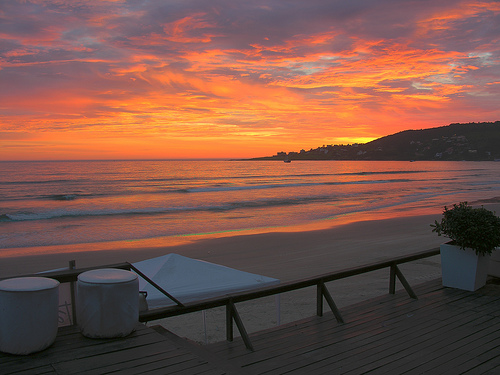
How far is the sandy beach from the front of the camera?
7.46 meters

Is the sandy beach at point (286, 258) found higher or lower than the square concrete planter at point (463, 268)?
lower

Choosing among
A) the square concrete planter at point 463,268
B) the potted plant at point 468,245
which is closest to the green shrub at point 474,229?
the potted plant at point 468,245

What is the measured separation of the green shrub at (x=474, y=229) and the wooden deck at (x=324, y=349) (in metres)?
0.88

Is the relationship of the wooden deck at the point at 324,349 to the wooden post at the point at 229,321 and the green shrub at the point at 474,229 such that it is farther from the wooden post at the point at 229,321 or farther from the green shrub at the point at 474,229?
the green shrub at the point at 474,229

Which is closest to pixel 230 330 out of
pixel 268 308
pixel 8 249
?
pixel 268 308

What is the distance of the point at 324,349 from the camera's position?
13.0 feet

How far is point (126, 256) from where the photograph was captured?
1338 centimetres

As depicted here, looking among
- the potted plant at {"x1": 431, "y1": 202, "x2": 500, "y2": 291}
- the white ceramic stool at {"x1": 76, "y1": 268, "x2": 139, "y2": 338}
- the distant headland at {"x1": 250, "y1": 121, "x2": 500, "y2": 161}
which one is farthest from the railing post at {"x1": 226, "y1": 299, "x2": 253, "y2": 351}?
the distant headland at {"x1": 250, "y1": 121, "x2": 500, "y2": 161}

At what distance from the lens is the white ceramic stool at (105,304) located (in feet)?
11.4

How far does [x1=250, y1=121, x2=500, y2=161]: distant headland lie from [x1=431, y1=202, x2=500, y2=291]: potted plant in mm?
149510

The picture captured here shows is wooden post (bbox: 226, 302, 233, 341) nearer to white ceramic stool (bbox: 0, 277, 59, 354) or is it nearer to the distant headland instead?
white ceramic stool (bbox: 0, 277, 59, 354)

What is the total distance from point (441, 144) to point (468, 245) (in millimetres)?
160531

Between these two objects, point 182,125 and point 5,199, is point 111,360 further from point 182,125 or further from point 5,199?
point 182,125

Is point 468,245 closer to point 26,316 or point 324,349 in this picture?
point 324,349
